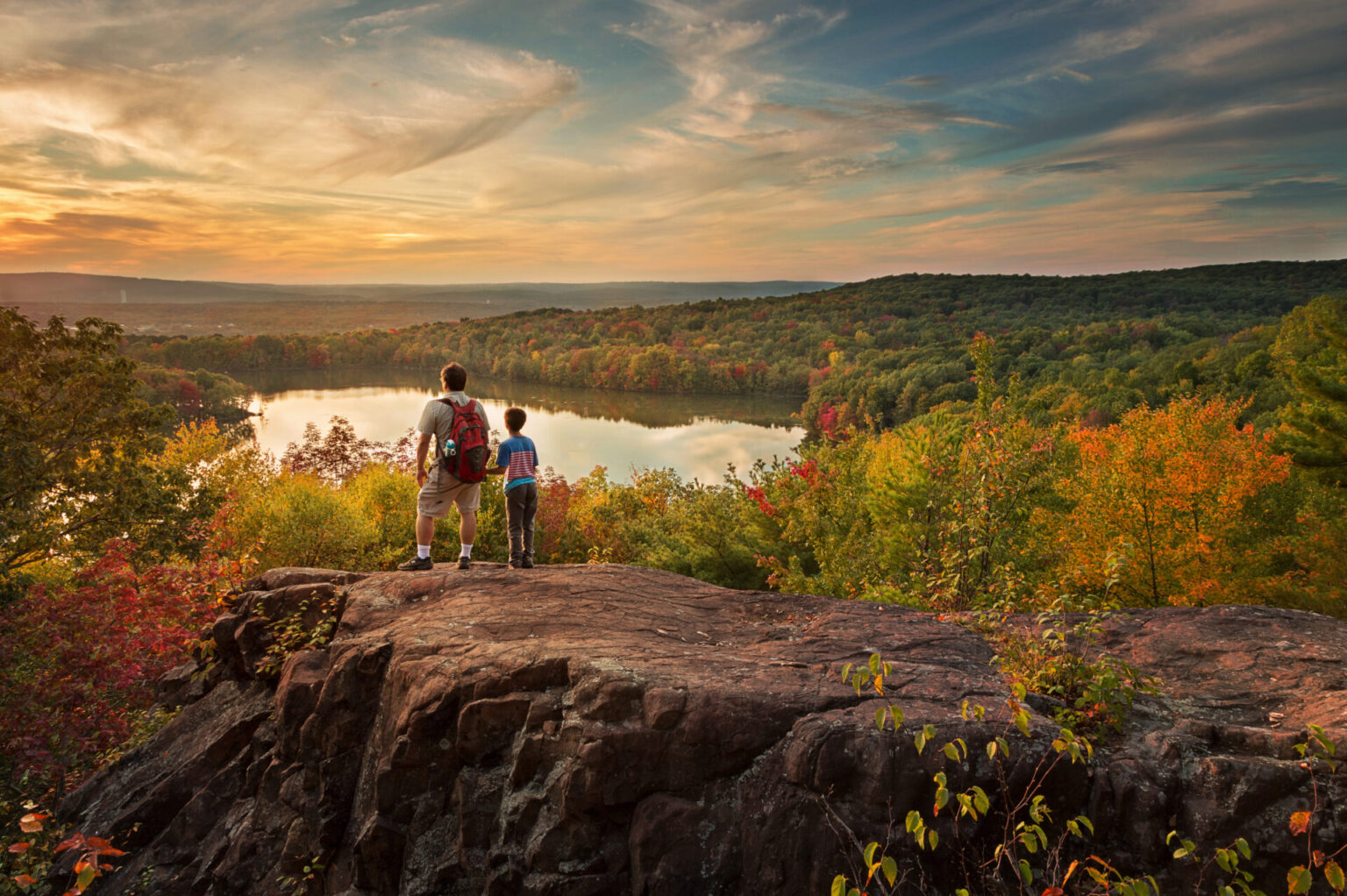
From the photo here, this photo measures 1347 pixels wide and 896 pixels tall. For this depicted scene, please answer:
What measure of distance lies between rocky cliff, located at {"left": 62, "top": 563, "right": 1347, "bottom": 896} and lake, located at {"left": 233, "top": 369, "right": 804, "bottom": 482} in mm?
44111

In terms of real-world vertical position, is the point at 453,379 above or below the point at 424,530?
above

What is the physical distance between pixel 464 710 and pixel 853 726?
2819 millimetres

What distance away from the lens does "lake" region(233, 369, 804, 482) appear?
64.2 meters

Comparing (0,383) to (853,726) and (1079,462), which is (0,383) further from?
(1079,462)

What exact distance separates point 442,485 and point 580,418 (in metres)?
78.8

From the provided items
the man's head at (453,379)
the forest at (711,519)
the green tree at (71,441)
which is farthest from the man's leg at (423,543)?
the green tree at (71,441)

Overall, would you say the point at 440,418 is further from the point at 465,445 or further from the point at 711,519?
the point at 711,519

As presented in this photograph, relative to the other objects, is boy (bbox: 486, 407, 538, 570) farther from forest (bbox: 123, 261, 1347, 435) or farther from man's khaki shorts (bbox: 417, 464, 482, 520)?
forest (bbox: 123, 261, 1347, 435)

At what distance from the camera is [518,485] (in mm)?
8375

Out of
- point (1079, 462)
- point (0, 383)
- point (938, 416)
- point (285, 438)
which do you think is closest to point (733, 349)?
point (285, 438)

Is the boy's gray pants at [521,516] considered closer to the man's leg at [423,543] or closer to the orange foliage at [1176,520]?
the man's leg at [423,543]

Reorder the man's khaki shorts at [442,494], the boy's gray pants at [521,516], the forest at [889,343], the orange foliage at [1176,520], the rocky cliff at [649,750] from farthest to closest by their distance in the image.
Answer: the forest at [889,343] → the orange foliage at [1176,520] → the boy's gray pants at [521,516] → the man's khaki shorts at [442,494] → the rocky cliff at [649,750]

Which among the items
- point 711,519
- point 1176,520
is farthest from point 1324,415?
point 711,519

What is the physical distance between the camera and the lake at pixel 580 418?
64.2m
